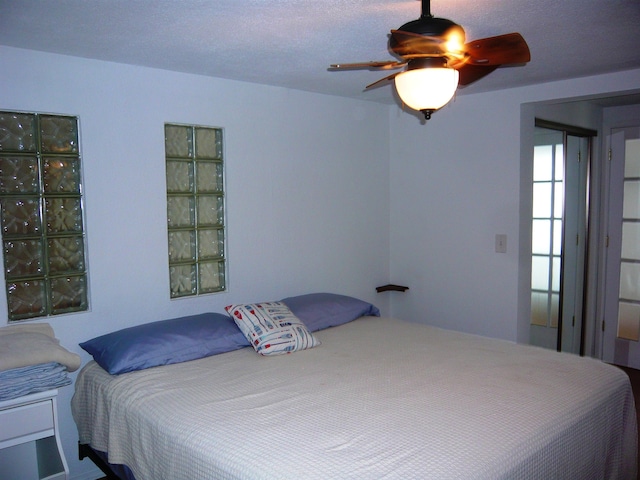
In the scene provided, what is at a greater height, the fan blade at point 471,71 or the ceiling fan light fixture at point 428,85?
the fan blade at point 471,71

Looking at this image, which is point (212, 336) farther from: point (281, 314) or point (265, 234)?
point (265, 234)

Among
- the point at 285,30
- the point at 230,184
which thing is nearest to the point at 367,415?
the point at 285,30

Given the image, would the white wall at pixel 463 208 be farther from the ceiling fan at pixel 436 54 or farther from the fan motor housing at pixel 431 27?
the fan motor housing at pixel 431 27

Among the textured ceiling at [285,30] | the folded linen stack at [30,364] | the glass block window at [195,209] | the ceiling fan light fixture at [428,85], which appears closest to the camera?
the ceiling fan light fixture at [428,85]

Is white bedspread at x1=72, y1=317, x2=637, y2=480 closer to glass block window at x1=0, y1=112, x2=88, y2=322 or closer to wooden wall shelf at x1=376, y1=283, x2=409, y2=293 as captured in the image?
glass block window at x1=0, y1=112, x2=88, y2=322

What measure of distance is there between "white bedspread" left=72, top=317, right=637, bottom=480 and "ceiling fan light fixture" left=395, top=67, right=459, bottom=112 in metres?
1.12

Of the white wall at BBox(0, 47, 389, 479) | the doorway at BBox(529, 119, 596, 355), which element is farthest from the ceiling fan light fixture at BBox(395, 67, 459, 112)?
the doorway at BBox(529, 119, 596, 355)

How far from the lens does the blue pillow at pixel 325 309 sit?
119 inches

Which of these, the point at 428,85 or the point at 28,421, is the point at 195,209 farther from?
the point at 428,85

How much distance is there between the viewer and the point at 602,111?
14.0 feet

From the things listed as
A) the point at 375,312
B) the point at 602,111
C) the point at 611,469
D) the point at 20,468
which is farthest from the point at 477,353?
the point at 602,111

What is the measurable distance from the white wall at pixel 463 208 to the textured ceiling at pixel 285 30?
63 centimetres

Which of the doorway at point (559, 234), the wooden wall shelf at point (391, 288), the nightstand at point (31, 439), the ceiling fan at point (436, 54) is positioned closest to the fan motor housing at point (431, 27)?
the ceiling fan at point (436, 54)

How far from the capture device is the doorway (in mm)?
4109
